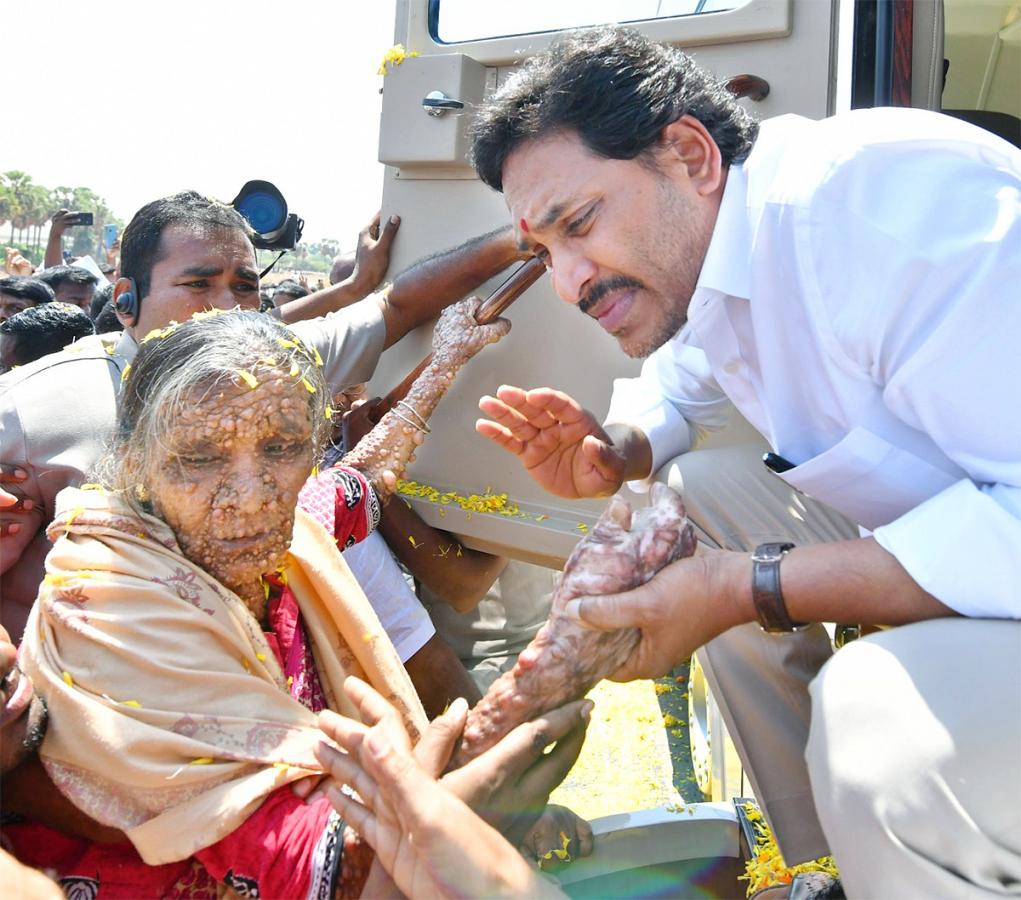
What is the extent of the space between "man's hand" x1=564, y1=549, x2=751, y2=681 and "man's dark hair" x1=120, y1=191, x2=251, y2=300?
2192 mm

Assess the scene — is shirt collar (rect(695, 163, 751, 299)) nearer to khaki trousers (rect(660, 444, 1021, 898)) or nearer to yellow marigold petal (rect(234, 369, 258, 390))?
khaki trousers (rect(660, 444, 1021, 898))

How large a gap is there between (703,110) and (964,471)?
3.46ft

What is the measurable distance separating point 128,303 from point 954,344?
2666mm

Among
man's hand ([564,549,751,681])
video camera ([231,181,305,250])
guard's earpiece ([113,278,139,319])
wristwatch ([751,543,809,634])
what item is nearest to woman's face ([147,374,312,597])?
man's hand ([564,549,751,681])

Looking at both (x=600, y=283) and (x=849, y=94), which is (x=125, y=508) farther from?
(x=849, y=94)

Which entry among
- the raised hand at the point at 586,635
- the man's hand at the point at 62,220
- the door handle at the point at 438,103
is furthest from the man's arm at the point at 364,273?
the man's hand at the point at 62,220

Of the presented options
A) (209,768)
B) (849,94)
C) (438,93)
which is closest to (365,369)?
(438,93)

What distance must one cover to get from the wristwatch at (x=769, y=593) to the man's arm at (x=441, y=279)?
1.97 m

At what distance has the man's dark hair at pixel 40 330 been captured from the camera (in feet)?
14.4

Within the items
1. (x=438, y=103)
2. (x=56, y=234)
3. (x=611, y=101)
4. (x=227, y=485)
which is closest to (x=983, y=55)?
(x=438, y=103)

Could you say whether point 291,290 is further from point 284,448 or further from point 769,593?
point 769,593

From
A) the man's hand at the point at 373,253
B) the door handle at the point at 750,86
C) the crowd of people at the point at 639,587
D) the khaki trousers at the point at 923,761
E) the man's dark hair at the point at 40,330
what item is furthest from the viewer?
the man's dark hair at the point at 40,330

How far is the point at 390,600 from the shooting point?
3.34 m

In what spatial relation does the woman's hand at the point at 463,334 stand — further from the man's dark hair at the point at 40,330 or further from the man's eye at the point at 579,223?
the man's dark hair at the point at 40,330
